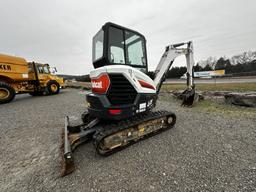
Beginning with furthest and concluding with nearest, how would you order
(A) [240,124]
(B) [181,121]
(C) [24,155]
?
1. (B) [181,121]
2. (A) [240,124]
3. (C) [24,155]

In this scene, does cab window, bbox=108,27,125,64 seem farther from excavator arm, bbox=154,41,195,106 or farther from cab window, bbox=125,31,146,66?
excavator arm, bbox=154,41,195,106

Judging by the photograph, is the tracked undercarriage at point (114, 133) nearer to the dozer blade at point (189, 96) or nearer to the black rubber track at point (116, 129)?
the black rubber track at point (116, 129)

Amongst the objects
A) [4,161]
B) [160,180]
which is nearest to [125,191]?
[160,180]

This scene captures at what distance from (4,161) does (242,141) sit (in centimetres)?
501

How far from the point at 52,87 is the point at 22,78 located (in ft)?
8.82

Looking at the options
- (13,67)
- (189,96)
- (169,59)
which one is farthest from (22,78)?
(189,96)

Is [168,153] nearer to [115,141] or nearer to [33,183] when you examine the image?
[115,141]

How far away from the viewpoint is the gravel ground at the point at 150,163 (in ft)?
5.54

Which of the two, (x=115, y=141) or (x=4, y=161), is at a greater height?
(x=115, y=141)

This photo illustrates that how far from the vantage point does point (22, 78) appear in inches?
347

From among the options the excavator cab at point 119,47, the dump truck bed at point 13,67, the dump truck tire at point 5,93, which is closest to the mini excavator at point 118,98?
the excavator cab at point 119,47

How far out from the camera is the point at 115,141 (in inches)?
95.3

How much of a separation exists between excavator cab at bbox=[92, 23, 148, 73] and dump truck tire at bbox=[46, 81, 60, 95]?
1028 cm

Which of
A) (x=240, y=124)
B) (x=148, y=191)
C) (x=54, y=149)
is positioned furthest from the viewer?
(x=240, y=124)
